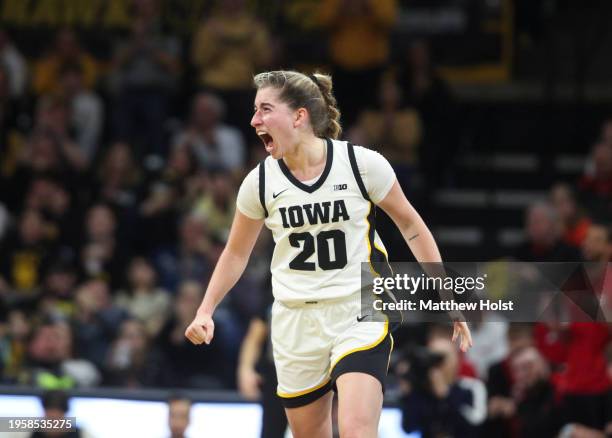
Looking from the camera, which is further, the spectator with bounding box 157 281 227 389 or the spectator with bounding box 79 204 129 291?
the spectator with bounding box 79 204 129 291

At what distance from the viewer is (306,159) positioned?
6.30 meters

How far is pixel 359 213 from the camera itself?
246 inches

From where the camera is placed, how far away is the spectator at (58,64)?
13.9 m

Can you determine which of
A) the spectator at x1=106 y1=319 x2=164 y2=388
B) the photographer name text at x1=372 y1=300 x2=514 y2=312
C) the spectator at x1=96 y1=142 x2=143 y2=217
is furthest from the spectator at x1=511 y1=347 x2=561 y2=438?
the spectator at x1=96 y1=142 x2=143 y2=217

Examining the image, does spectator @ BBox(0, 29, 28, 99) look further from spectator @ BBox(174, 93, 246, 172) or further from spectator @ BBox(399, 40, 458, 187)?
spectator @ BBox(399, 40, 458, 187)

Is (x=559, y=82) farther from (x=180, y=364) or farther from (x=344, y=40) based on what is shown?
(x=180, y=364)

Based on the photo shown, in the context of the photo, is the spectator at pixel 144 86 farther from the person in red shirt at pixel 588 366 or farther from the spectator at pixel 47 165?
the person in red shirt at pixel 588 366

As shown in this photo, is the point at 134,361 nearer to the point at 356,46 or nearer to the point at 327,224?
the point at 356,46

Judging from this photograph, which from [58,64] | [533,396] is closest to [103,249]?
[58,64]

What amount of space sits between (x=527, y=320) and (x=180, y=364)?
3262 mm

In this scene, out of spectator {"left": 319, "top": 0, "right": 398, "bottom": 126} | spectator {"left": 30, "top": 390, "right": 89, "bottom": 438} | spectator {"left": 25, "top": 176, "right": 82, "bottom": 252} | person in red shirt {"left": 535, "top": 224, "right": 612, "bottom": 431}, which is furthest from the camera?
spectator {"left": 319, "top": 0, "right": 398, "bottom": 126}

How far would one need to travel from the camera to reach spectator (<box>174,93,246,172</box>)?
1284 centimetres

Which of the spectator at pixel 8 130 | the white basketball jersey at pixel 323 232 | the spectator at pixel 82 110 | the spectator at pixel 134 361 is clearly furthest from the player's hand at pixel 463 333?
the spectator at pixel 8 130

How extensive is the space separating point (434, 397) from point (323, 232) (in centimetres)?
339
